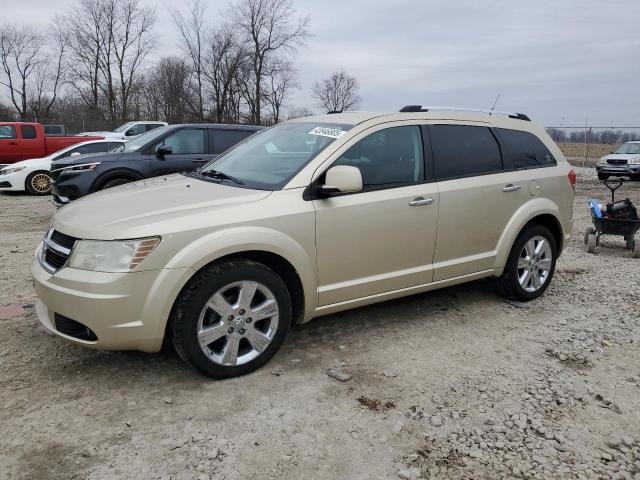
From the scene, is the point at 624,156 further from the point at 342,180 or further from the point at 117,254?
the point at 117,254

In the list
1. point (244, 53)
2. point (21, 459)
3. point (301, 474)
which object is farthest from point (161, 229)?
point (244, 53)

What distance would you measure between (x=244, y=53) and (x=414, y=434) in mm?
39578

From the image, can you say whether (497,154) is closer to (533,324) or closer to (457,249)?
(457,249)

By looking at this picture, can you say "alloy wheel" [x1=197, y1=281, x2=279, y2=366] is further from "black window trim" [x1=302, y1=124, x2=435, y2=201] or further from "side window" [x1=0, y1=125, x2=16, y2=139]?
"side window" [x1=0, y1=125, x2=16, y2=139]

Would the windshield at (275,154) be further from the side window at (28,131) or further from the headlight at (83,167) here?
the side window at (28,131)

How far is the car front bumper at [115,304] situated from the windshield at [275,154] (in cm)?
104

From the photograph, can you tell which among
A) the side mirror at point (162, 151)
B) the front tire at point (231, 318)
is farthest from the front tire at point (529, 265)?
the side mirror at point (162, 151)

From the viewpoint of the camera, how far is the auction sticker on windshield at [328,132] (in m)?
3.92

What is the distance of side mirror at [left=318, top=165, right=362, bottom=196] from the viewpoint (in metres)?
3.50

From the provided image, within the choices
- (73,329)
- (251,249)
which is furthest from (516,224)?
(73,329)

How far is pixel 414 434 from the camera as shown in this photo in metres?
2.91

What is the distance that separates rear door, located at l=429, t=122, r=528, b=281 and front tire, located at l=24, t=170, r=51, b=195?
1149cm

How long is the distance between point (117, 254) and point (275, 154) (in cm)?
159

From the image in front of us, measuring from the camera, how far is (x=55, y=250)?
333 centimetres
